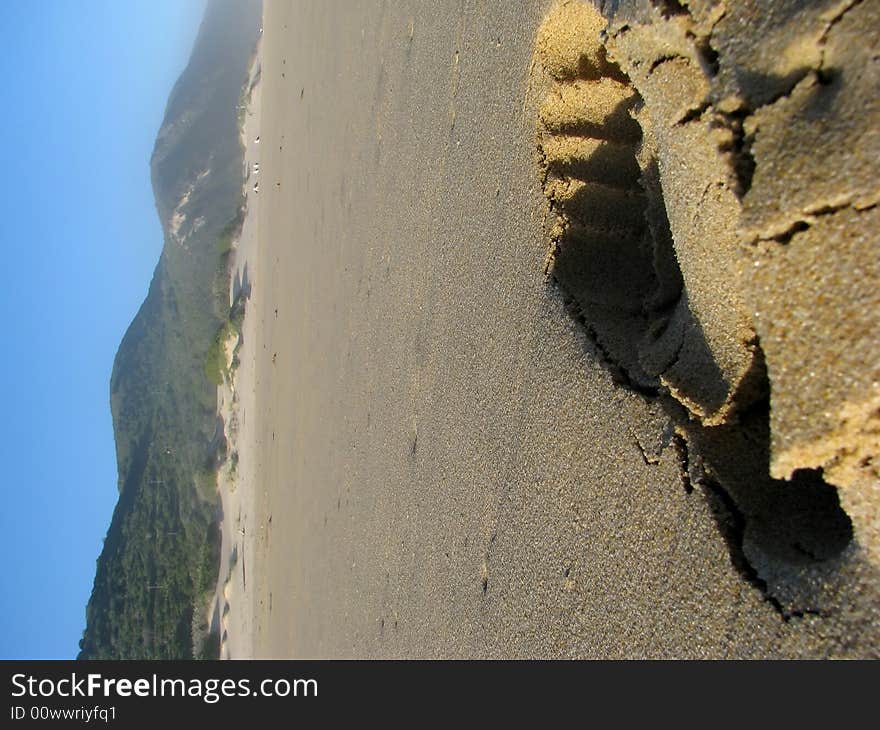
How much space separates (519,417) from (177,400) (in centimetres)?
1505

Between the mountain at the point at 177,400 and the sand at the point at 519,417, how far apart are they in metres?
8.08

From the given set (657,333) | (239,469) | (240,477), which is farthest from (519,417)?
(239,469)

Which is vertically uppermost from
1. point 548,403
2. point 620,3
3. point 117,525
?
point 117,525

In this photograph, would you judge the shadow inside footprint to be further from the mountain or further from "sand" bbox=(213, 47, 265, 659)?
the mountain

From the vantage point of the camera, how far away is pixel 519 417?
2.75 m

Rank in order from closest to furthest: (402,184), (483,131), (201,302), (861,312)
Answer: (861,312), (483,131), (402,184), (201,302)

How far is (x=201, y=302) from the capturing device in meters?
16.1

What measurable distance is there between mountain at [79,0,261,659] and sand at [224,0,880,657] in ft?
26.5

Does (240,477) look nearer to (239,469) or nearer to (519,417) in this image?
(239,469)

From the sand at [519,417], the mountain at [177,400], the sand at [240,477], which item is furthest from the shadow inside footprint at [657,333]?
the mountain at [177,400]

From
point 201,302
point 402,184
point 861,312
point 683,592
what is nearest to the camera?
point 861,312
